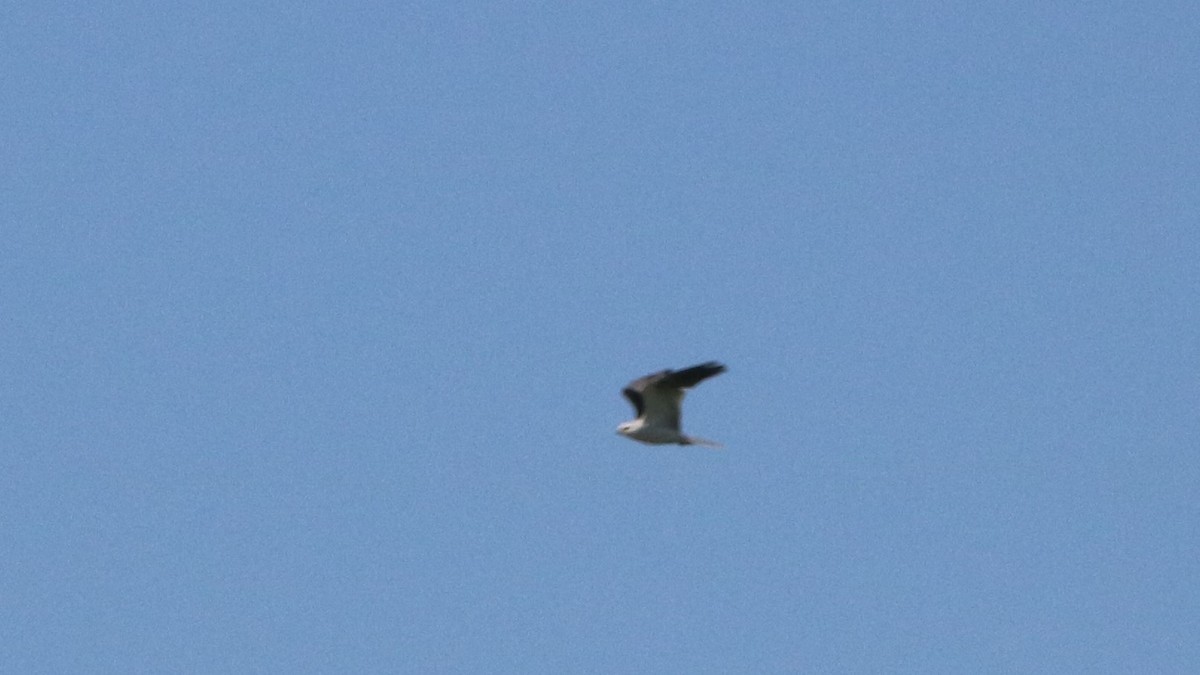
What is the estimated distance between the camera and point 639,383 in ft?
212

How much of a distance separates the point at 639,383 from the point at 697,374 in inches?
50.4

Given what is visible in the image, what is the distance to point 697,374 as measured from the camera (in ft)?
209

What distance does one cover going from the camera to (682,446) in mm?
65188

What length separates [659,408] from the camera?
2557 inches

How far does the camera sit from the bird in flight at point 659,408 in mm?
64125

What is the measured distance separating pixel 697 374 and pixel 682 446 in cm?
198

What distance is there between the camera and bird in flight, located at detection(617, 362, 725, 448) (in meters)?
64.1

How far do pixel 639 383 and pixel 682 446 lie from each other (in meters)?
1.44
